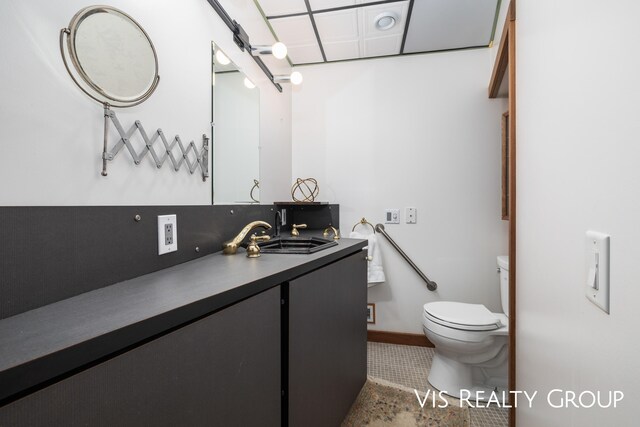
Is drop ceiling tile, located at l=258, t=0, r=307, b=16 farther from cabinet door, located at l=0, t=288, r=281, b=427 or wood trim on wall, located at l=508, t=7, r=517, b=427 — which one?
cabinet door, located at l=0, t=288, r=281, b=427

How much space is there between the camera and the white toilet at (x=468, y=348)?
5.13ft

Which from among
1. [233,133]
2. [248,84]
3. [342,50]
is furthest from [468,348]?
[342,50]

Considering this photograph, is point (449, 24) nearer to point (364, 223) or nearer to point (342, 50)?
point (342, 50)

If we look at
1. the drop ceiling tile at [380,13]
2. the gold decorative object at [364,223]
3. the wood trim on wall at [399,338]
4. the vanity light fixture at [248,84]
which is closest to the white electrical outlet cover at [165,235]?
the vanity light fixture at [248,84]

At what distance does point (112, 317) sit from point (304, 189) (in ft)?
6.47

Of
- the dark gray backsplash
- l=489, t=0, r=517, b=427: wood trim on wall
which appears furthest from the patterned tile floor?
the dark gray backsplash

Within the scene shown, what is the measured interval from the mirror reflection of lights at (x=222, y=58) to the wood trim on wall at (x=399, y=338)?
2.06 meters

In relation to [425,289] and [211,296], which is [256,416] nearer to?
[211,296]

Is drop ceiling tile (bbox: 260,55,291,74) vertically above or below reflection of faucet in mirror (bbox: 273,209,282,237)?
above

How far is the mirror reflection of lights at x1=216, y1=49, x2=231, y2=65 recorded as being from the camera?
1.35 m

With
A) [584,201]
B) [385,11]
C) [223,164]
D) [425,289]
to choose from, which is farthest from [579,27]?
[425,289]

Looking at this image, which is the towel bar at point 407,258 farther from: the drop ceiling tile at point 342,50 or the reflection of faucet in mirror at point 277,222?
the drop ceiling tile at point 342,50

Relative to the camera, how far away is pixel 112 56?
821mm

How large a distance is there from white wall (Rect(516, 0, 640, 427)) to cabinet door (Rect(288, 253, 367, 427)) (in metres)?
0.66
